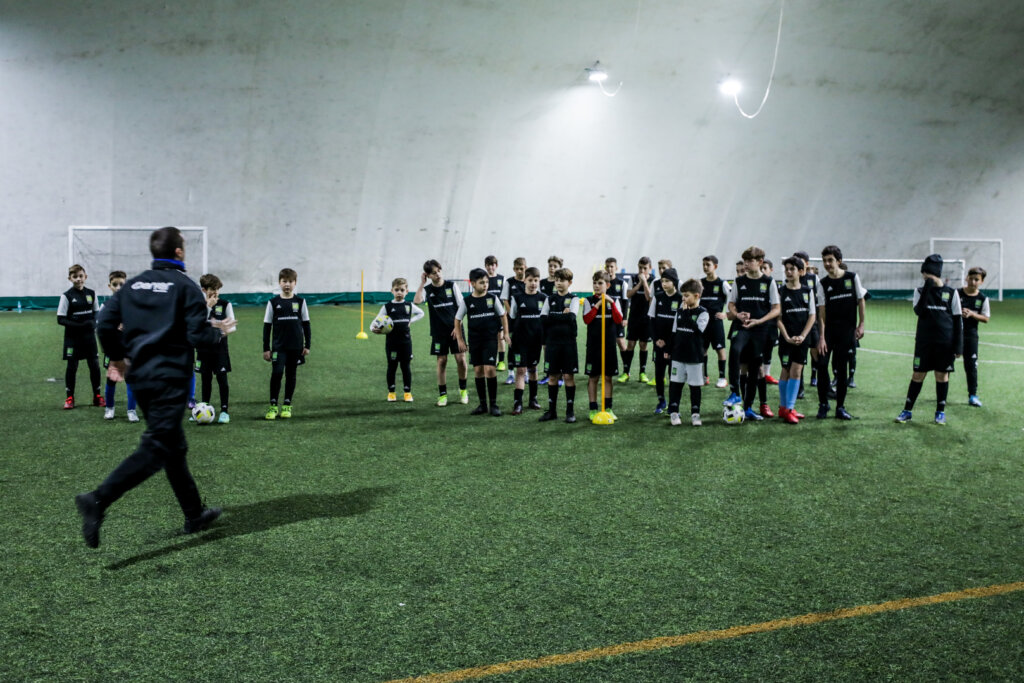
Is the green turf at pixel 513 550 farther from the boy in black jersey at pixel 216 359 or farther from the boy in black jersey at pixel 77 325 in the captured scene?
the boy in black jersey at pixel 77 325

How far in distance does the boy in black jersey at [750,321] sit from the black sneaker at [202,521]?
5804 millimetres

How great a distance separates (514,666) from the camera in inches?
147

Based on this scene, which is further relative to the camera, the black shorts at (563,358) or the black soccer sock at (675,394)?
the black shorts at (563,358)

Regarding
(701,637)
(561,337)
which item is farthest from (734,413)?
(701,637)

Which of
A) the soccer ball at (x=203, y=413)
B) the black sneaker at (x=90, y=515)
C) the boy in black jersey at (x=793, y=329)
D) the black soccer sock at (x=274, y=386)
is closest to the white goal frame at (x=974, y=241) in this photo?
the boy in black jersey at (x=793, y=329)

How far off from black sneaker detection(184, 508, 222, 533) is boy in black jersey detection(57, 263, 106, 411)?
5444mm

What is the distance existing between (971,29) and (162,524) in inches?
1164

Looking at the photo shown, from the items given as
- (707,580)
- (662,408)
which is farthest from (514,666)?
(662,408)

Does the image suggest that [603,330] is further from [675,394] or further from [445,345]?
[445,345]

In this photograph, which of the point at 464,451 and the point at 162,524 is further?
the point at 464,451

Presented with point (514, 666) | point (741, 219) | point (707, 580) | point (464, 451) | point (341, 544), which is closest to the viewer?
point (514, 666)

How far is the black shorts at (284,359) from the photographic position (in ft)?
31.8

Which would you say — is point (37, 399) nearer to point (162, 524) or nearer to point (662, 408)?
point (162, 524)

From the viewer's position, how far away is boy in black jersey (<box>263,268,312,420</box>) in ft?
31.5
